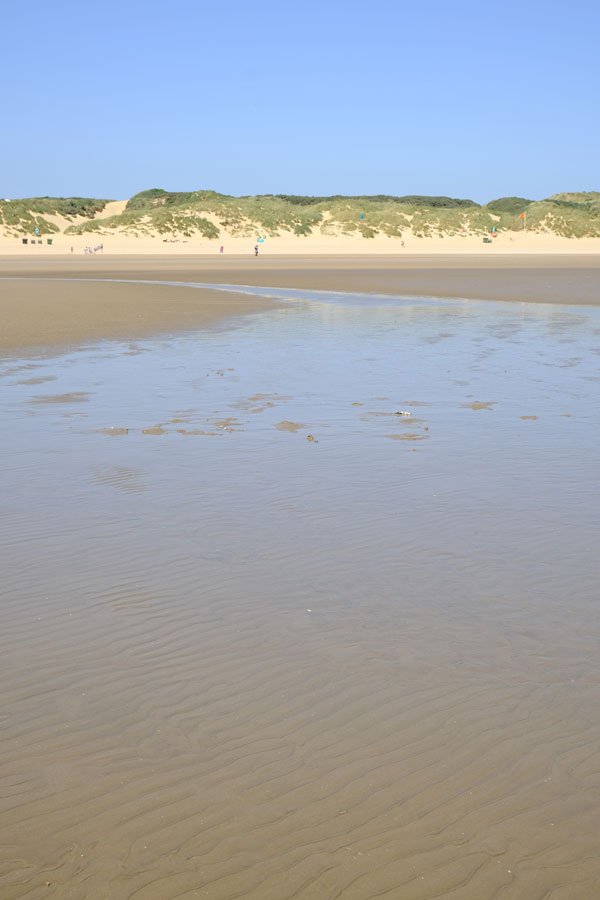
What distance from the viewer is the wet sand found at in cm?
1967

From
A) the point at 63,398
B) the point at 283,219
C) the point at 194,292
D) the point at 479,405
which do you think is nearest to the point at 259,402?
the point at 63,398

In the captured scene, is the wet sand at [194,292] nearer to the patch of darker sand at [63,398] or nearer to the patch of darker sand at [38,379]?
the patch of darker sand at [38,379]

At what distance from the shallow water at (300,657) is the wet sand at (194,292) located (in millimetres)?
9451

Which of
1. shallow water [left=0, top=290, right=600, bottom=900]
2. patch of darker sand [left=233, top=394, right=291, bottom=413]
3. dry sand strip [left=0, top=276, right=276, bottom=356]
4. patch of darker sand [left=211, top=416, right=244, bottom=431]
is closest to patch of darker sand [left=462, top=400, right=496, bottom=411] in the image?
shallow water [left=0, top=290, right=600, bottom=900]

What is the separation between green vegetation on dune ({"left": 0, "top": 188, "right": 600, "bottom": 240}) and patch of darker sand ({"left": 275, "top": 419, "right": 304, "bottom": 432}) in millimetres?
78999

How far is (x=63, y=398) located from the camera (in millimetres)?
11664

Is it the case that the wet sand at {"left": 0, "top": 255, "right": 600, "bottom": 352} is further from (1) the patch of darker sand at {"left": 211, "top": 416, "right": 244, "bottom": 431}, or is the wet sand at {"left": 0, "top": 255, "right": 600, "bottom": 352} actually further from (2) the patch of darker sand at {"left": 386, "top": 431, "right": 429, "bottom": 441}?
(2) the patch of darker sand at {"left": 386, "top": 431, "right": 429, "bottom": 441}

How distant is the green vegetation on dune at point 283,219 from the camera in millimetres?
89562

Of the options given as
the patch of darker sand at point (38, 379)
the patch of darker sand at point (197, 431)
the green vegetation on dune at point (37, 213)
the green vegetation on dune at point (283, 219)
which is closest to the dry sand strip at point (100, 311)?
the patch of darker sand at point (38, 379)

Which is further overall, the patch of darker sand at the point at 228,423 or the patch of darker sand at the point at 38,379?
the patch of darker sand at the point at 38,379

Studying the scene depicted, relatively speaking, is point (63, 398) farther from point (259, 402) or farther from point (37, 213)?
point (37, 213)

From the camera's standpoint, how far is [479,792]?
359 centimetres

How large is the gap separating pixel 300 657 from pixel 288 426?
17.8 ft

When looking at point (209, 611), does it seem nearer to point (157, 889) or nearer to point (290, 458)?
point (157, 889)
